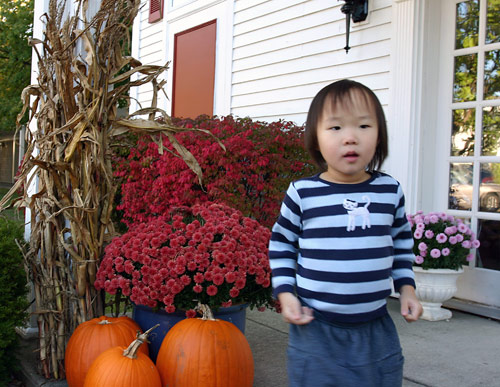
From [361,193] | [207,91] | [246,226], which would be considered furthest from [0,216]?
[207,91]

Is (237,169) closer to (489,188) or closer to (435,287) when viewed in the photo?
(435,287)

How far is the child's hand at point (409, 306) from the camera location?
1.56m

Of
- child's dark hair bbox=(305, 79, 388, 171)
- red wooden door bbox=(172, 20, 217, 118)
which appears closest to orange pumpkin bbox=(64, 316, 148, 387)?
child's dark hair bbox=(305, 79, 388, 171)

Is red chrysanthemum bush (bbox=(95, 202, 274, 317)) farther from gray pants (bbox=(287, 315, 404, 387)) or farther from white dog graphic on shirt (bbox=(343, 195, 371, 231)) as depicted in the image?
white dog graphic on shirt (bbox=(343, 195, 371, 231))

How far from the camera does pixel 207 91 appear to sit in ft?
23.0

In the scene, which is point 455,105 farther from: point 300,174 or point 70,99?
point 70,99

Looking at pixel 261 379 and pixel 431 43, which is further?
pixel 431 43

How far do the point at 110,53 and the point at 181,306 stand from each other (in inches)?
53.3

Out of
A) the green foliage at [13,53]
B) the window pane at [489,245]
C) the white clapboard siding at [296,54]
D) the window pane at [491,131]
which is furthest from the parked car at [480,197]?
the green foliage at [13,53]

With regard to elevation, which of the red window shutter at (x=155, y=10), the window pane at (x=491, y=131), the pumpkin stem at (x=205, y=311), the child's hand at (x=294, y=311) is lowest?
the pumpkin stem at (x=205, y=311)

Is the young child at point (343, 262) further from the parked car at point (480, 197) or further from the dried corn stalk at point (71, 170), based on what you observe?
the parked car at point (480, 197)

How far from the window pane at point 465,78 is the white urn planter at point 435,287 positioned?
1.43 metres

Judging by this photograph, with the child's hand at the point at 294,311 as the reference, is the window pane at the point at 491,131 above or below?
above

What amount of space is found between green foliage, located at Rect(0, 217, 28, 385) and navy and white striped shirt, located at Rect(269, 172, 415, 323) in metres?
1.60
